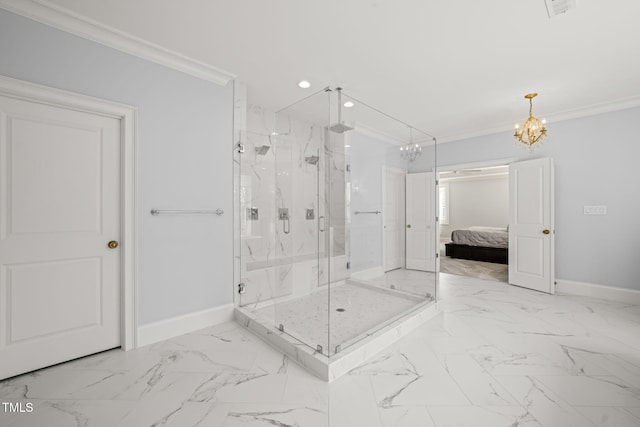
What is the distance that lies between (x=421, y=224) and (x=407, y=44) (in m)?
2.12

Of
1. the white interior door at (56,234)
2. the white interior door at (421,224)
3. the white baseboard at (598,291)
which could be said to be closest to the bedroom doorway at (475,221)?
the white baseboard at (598,291)

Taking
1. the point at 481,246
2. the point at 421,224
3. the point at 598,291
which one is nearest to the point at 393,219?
the point at 421,224

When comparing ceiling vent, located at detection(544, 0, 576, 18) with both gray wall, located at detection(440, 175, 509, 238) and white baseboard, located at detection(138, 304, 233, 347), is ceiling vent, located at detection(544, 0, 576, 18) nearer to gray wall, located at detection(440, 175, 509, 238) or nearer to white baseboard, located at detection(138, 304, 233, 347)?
white baseboard, located at detection(138, 304, 233, 347)

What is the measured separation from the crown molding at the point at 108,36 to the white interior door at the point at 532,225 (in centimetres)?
→ 435

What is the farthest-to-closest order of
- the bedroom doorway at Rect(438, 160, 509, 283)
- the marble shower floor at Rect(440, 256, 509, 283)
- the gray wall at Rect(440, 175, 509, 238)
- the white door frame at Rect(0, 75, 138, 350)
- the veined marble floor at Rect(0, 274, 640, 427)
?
1. the gray wall at Rect(440, 175, 509, 238)
2. the bedroom doorway at Rect(438, 160, 509, 283)
3. the marble shower floor at Rect(440, 256, 509, 283)
4. the white door frame at Rect(0, 75, 138, 350)
5. the veined marble floor at Rect(0, 274, 640, 427)

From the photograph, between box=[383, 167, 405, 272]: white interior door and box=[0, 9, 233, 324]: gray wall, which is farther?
box=[383, 167, 405, 272]: white interior door

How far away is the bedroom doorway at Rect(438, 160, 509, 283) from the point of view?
227 inches

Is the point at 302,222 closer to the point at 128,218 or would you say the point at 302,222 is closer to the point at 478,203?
the point at 128,218

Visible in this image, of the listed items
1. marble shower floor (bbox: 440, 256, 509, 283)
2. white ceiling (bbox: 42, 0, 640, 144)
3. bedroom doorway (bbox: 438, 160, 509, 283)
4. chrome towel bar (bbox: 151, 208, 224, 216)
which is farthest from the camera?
bedroom doorway (bbox: 438, 160, 509, 283)

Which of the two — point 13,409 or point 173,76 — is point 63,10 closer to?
point 173,76

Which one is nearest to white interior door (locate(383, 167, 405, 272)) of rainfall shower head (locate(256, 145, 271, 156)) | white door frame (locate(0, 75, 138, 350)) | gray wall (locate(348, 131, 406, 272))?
gray wall (locate(348, 131, 406, 272))

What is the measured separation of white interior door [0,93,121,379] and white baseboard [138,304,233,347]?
0.68ft

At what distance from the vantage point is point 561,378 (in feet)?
6.04

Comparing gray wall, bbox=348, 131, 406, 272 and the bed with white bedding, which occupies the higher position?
gray wall, bbox=348, 131, 406, 272
